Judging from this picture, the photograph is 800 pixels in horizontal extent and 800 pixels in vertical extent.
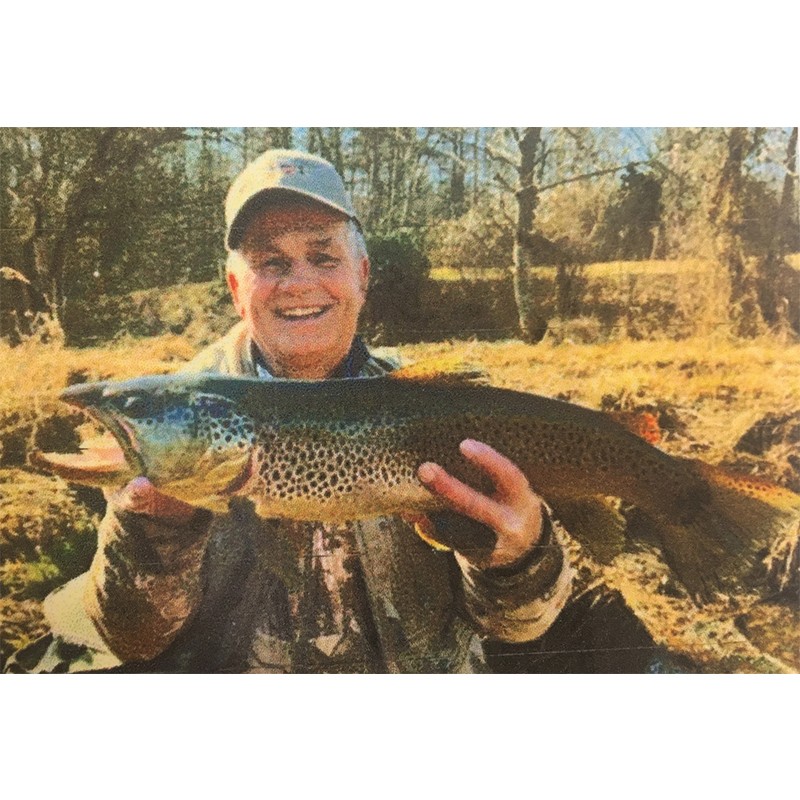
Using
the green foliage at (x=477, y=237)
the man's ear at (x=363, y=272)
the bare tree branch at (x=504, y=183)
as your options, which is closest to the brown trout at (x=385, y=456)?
the man's ear at (x=363, y=272)

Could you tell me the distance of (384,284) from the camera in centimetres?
381

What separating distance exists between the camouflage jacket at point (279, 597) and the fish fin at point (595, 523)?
0.08m

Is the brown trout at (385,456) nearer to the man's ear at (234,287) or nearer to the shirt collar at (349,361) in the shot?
the shirt collar at (349,361)

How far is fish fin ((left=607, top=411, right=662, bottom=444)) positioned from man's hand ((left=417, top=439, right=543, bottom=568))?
453 mm

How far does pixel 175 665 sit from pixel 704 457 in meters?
2.27

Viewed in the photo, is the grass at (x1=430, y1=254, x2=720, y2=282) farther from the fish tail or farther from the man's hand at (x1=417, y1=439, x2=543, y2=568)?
the fish tail

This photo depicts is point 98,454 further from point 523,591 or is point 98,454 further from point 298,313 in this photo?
point 523,591

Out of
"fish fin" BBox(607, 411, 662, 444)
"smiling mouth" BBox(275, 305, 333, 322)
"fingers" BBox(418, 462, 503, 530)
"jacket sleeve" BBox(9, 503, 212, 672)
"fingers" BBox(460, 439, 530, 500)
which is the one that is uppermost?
"smiling mouth" BBox(275, 305, 333, 322)

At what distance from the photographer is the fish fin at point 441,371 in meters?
3.76

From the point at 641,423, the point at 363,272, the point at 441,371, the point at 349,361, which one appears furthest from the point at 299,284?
the point at 641,423

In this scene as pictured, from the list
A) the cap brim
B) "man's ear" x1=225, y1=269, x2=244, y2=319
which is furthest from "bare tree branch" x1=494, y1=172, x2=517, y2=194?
"man's ear" x1=225, y1=269, x2=244, y2=319

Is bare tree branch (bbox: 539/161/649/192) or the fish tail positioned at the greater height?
bare tree branch (bbox: 539/161/649/192)

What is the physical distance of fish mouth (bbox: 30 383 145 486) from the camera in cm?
373

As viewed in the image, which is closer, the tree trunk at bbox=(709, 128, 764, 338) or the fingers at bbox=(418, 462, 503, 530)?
the fingers at bbox=(418, 462, 503, 530)
